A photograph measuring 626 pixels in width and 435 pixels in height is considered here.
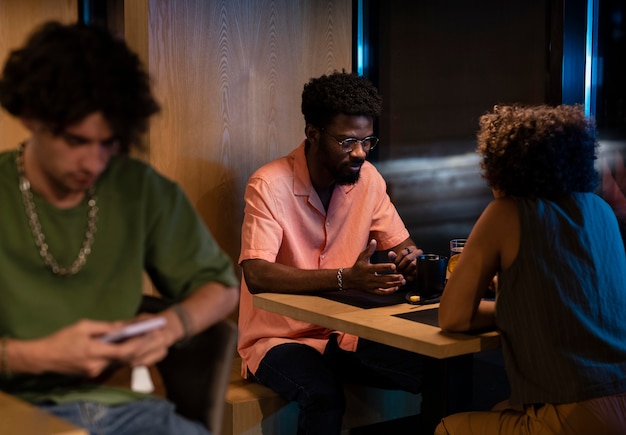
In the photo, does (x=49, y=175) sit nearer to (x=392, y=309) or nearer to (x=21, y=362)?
(x=21, y=362)

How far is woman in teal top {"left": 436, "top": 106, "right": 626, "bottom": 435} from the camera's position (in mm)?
2352


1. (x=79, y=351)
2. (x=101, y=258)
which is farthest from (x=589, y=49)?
(x=79, y=351)

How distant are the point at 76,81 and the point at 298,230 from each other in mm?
1792

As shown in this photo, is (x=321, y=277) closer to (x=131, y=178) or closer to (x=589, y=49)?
(x=131, y=178)

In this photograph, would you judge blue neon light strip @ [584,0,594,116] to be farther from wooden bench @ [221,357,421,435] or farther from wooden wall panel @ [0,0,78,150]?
wooden wall panel @ [0,0,78,150]

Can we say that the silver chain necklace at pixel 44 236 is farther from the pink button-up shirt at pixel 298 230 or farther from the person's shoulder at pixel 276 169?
the person's shoulder at pixel 276 169

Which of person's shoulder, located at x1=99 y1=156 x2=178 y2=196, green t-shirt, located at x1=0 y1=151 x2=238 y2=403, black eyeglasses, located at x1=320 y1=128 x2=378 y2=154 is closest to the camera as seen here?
green t-shirt, located at x1=0 y1=151 x2=238 y2=403

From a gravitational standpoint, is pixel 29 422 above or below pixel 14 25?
below

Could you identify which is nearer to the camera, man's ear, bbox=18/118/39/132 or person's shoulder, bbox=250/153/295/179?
man's ear, bbox=18/118/39/132

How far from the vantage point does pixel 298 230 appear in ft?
11.0

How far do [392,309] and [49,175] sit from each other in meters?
1.31

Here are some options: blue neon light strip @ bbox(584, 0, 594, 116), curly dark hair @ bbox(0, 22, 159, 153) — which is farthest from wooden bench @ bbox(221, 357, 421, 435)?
curly dark hair @ bbox(0, 22, 159, 153)

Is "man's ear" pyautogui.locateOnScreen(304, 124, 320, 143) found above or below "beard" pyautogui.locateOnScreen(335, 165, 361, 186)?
above

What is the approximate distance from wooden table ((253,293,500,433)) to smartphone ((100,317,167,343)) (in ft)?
2.87
